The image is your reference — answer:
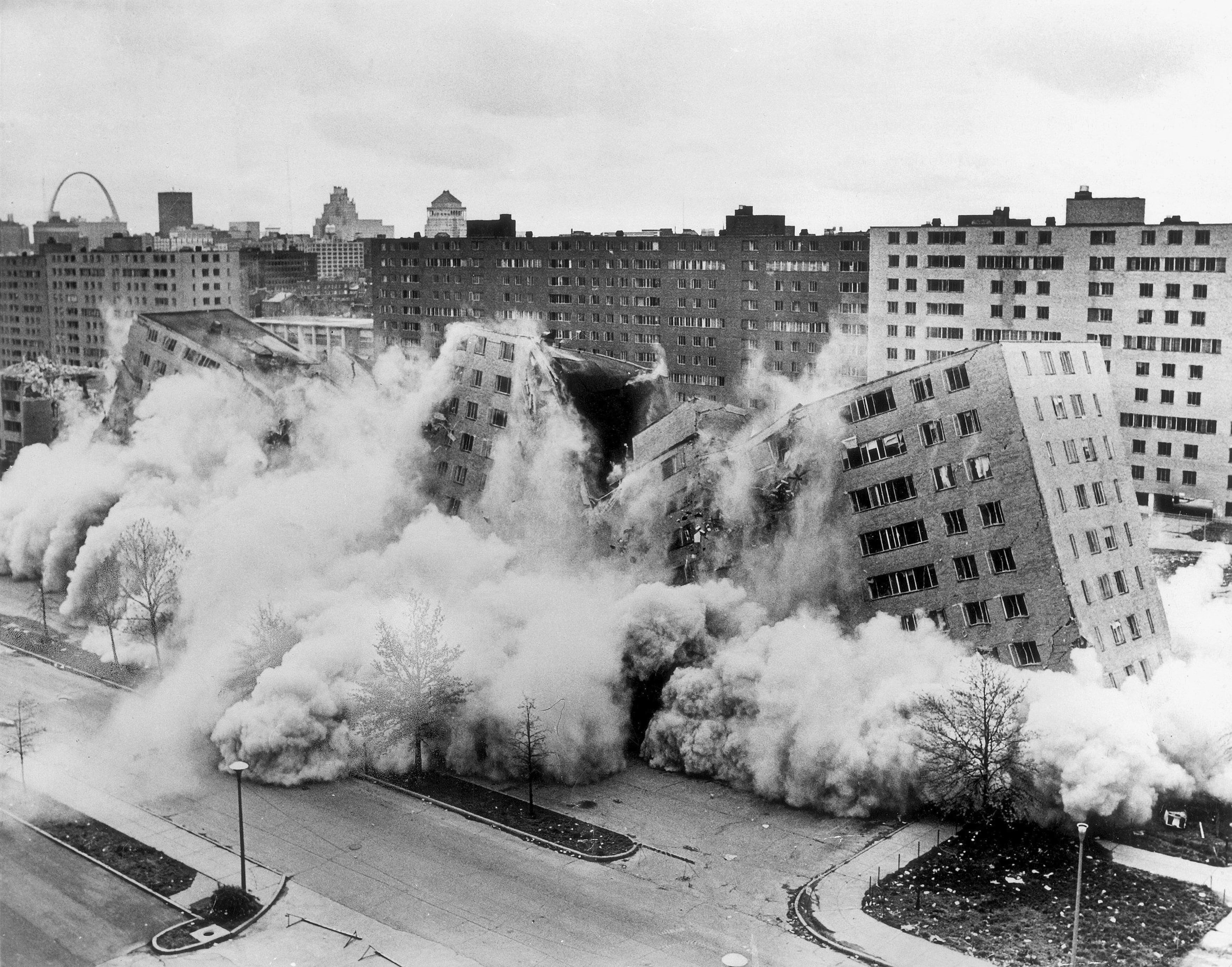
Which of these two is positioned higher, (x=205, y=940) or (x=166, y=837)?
(x=166, y=837)

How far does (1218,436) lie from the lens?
268 ft

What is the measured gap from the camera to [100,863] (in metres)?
37.1

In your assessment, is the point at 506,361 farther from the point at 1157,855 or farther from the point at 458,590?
the point at 1157,855

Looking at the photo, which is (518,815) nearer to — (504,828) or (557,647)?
(504,828)

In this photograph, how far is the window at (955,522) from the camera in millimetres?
44781

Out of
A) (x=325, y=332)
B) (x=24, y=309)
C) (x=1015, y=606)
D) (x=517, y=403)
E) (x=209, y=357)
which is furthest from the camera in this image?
(x=24, y=309)

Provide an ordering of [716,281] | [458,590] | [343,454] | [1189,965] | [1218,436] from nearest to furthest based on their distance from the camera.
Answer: [1189,965] < [458,590] < [343,454] < [1218,436] < [716,281]

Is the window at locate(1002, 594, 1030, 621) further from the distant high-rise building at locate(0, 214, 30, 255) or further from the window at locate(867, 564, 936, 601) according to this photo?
the distant high-rise building at locate(0, 214, 30, 255)

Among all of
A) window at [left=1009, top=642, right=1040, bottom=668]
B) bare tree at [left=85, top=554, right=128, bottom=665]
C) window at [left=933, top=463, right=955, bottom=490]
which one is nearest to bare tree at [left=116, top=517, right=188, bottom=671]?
bare tree at [left=85, top=554, right=128, bottom=665]

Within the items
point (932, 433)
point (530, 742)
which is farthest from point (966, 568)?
point (530, 742)

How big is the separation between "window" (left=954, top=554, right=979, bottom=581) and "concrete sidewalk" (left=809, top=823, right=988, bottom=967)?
8.90m

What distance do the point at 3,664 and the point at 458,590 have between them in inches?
850

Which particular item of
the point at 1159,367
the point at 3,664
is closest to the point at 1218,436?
the point at 1159,367

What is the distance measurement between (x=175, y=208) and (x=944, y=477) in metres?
140
